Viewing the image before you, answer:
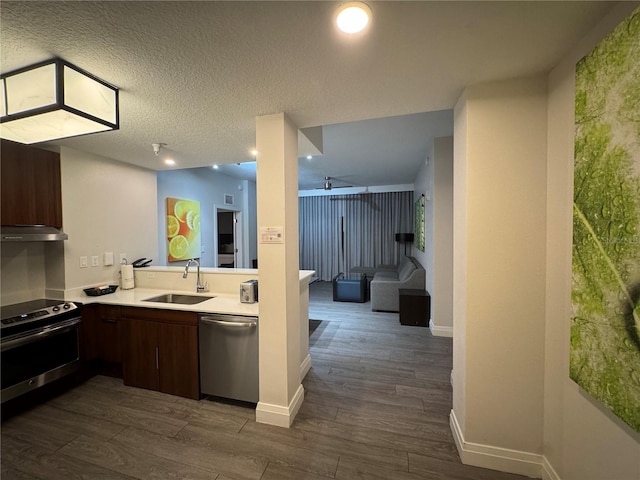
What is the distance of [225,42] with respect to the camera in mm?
1188

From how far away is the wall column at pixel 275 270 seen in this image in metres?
1.88

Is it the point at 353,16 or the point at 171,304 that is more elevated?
the point at 353,16

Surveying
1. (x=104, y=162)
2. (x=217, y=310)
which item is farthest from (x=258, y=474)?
(x=104, y=162)

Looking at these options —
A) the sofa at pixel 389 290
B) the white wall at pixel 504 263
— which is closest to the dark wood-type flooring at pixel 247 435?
the white wall at pixel 504 263

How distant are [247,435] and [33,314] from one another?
2132 mm

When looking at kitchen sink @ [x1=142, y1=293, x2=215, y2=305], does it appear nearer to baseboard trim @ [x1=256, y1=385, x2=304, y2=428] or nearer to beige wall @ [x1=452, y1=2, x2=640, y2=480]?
baseboard trim @ [x1=256, y1=385, x2=304, y2=428]

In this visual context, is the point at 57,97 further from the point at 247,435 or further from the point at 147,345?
the point at 247,435

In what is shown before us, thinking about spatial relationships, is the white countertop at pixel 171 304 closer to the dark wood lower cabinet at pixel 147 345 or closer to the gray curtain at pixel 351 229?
the dark wood lower cabinet at pixel 147 345

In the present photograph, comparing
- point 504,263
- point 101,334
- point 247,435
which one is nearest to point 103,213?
point 101,334

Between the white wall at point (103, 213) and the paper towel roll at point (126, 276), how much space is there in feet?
0.58

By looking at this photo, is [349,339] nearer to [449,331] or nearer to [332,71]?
[449,331]

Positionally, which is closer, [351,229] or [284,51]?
[284,51]

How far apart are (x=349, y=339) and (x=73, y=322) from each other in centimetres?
308

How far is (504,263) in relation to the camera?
1.49 metres
